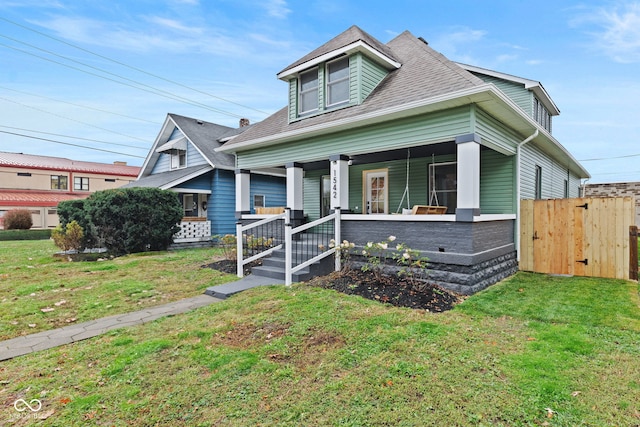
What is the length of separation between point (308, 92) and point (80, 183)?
104 feet

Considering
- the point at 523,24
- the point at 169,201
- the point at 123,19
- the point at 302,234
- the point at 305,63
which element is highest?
the point at 123,19

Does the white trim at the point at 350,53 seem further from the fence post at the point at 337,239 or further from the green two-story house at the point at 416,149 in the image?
the fence post at the point at 337,239

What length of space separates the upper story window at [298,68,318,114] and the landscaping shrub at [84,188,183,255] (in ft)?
20.5

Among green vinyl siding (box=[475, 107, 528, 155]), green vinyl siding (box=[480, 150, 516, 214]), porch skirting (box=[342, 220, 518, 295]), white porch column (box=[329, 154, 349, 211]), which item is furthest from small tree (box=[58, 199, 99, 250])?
green vinyl siding (box=[480, 150, 516, 214])

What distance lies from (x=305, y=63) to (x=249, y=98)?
21.3 m

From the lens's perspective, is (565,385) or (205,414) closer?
(205,414)

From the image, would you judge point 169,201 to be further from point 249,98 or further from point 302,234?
point 249,98

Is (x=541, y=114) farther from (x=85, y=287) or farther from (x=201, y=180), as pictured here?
(x=85, y=287)

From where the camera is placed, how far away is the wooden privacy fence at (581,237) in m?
6.96

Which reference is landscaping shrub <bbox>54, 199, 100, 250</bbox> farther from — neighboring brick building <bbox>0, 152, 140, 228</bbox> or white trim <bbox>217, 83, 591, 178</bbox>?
neighboring brick building <bbox>0, 152, 140, 228</bbox>

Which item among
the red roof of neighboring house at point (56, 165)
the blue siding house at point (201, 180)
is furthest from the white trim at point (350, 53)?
the red roof of neighboring house at point (56, 165)

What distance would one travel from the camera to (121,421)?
2.45 meters

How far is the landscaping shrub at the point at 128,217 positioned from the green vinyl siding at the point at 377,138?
450 centimetres

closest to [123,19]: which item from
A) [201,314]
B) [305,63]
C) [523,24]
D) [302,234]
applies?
[305,63]
